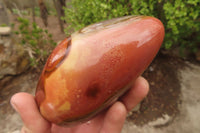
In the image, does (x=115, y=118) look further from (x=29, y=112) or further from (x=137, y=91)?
(x=29, y=112)

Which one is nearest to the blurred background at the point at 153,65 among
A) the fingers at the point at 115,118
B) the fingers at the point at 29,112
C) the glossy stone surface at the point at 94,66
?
the glossy stone surface at the point at 94,66

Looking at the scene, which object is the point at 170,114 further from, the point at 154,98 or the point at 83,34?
the point at 83,34

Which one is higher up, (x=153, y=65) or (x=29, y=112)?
(x=29, y=112)

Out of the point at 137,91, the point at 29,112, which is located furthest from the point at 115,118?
the point at 29,112

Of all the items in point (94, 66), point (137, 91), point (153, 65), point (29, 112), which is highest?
point (94, 66)

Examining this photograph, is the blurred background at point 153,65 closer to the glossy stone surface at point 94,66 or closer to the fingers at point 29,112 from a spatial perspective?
the glossy stone surface at point 94,66

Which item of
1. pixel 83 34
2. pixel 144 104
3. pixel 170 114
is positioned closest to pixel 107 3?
pixel 83 34

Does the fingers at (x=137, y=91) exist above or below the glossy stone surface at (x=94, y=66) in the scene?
below
